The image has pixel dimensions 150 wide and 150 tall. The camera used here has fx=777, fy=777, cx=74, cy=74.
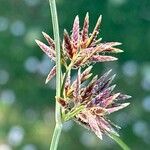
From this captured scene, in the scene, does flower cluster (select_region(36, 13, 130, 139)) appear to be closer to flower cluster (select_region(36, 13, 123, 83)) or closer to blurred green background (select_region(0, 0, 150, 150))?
flower cluster (select_region(36, 13, 123, 83))

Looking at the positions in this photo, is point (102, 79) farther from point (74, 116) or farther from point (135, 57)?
point (135, 57)

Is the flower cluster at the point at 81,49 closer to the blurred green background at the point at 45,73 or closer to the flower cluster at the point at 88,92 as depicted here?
the flower cluster at the point at 88,92

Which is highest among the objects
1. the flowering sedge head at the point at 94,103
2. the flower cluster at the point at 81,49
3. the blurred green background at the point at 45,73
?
the flower cluster at the point at 81,49

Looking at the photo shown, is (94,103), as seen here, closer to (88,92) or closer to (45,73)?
(88,92)

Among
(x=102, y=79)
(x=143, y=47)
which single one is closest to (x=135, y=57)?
(x=143, y=47)

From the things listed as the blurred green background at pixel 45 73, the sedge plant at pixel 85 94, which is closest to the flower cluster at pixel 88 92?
the sedge plant at pixel 85 94

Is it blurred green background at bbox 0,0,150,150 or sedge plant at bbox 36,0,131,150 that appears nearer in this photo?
sedge plant at bbox 36,0,131,150

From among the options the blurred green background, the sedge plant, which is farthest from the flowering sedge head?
the blurred green background

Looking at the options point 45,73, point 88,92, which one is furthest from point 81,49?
point 45,73
